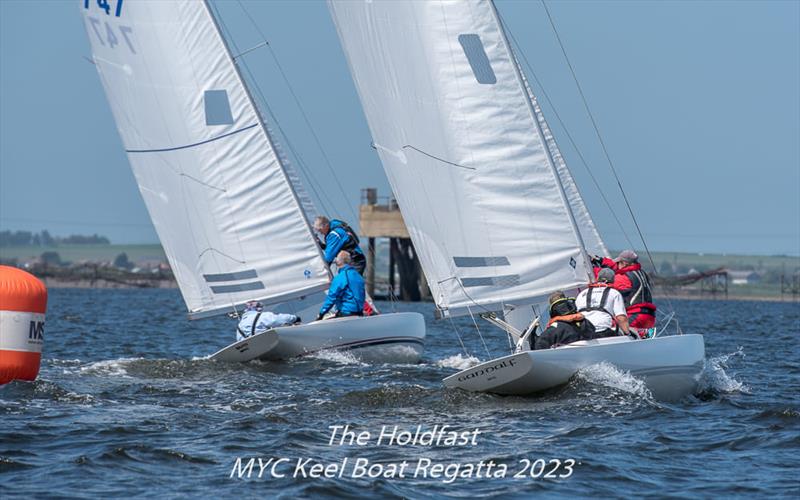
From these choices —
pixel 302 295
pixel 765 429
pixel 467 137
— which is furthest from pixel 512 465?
pixel 302 295

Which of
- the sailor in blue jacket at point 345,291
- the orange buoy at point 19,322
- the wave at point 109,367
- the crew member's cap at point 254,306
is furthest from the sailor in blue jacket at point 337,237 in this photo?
the orange buoy at point 19,322

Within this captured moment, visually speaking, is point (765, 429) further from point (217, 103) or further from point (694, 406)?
point (217, 103)

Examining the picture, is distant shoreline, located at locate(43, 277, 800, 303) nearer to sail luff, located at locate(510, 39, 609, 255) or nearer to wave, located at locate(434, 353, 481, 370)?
wave, located at locate(434, 353, 481, 370)

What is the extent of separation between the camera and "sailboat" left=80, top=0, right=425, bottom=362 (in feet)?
66.5

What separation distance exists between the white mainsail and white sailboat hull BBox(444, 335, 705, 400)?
6824mm

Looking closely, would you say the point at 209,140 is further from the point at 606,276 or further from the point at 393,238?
the point at 393,238

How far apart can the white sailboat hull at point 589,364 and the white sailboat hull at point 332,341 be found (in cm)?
474

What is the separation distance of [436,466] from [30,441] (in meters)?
3.42

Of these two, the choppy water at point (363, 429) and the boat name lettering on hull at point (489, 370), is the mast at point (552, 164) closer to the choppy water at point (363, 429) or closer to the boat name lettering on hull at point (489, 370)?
the choppy water at point (363, 429)

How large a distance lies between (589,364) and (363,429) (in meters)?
2.73

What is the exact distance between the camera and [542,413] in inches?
506

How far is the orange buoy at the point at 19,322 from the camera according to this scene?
1340 cm

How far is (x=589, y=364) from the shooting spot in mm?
13461

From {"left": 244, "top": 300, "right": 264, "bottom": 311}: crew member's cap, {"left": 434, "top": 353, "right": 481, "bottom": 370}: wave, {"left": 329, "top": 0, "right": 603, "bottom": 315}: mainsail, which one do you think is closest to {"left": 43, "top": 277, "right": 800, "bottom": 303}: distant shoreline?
{"left": 434, "top": 353, "right": 481, "bottom": 370}: wave
